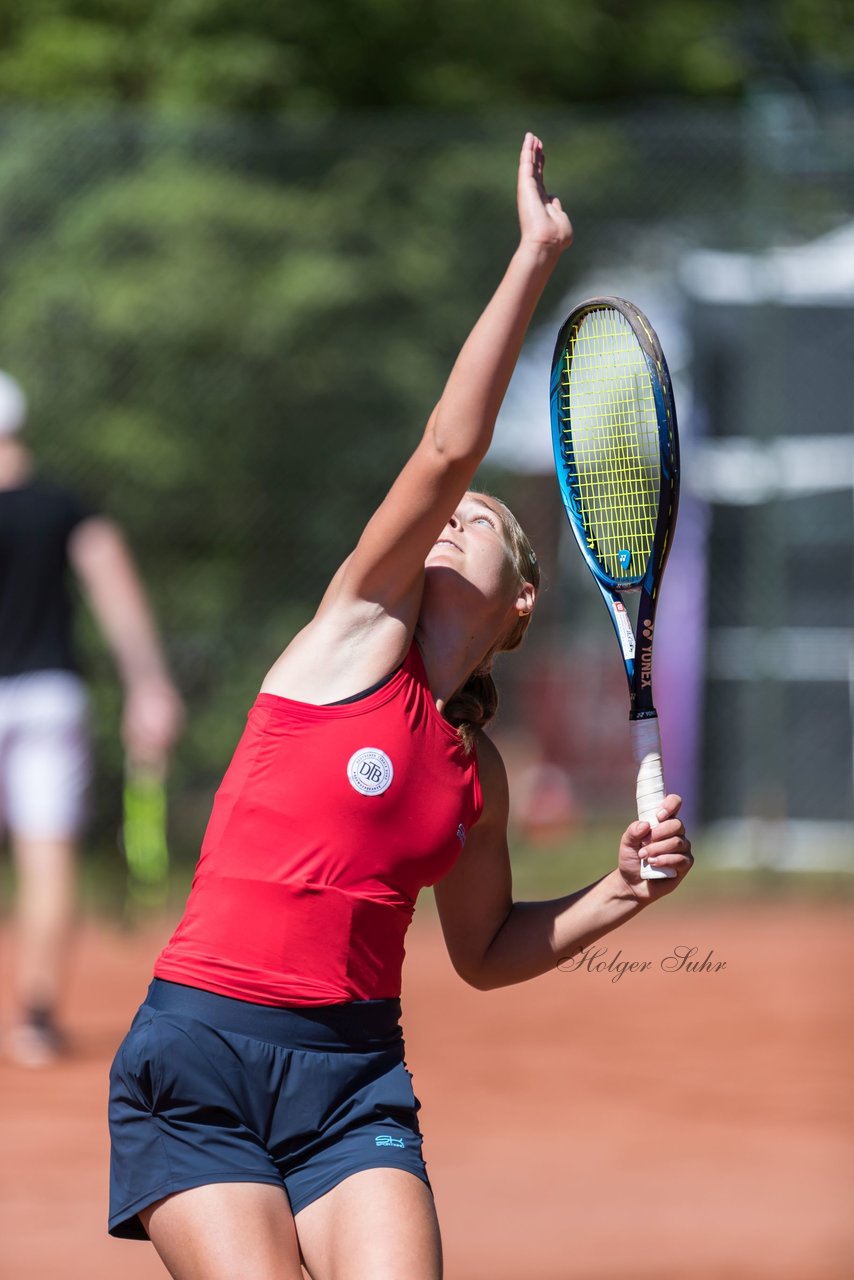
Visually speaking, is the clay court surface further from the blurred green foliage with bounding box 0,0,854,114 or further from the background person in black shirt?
the blurred green foliage with bounding box 0,0,854,114

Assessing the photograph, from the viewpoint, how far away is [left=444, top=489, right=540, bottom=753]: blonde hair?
2631 millimetres

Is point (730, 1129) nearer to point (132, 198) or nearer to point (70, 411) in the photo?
point (70, 411)

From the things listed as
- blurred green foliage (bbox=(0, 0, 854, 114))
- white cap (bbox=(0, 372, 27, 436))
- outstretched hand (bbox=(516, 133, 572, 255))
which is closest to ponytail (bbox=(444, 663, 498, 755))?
outstretched hand (bbox=(516, 133, 572, 255))

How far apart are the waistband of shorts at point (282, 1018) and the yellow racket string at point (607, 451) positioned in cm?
86

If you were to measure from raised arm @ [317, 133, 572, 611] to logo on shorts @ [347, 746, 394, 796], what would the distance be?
0.74 feet

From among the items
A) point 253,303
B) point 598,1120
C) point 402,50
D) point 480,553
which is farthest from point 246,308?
point 480,553

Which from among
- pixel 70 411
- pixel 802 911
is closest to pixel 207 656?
pixel 70 411

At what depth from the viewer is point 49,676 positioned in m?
5.88

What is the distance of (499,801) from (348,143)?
6.93m

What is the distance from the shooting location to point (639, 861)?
261cm

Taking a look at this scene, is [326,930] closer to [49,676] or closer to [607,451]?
[607,451]

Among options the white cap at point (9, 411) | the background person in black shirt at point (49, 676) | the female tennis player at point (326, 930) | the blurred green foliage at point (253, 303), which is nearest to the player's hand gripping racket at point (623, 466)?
the female tennis player at point (326, 930)

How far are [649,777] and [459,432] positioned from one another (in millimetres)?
564

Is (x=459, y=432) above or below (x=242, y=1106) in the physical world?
above
